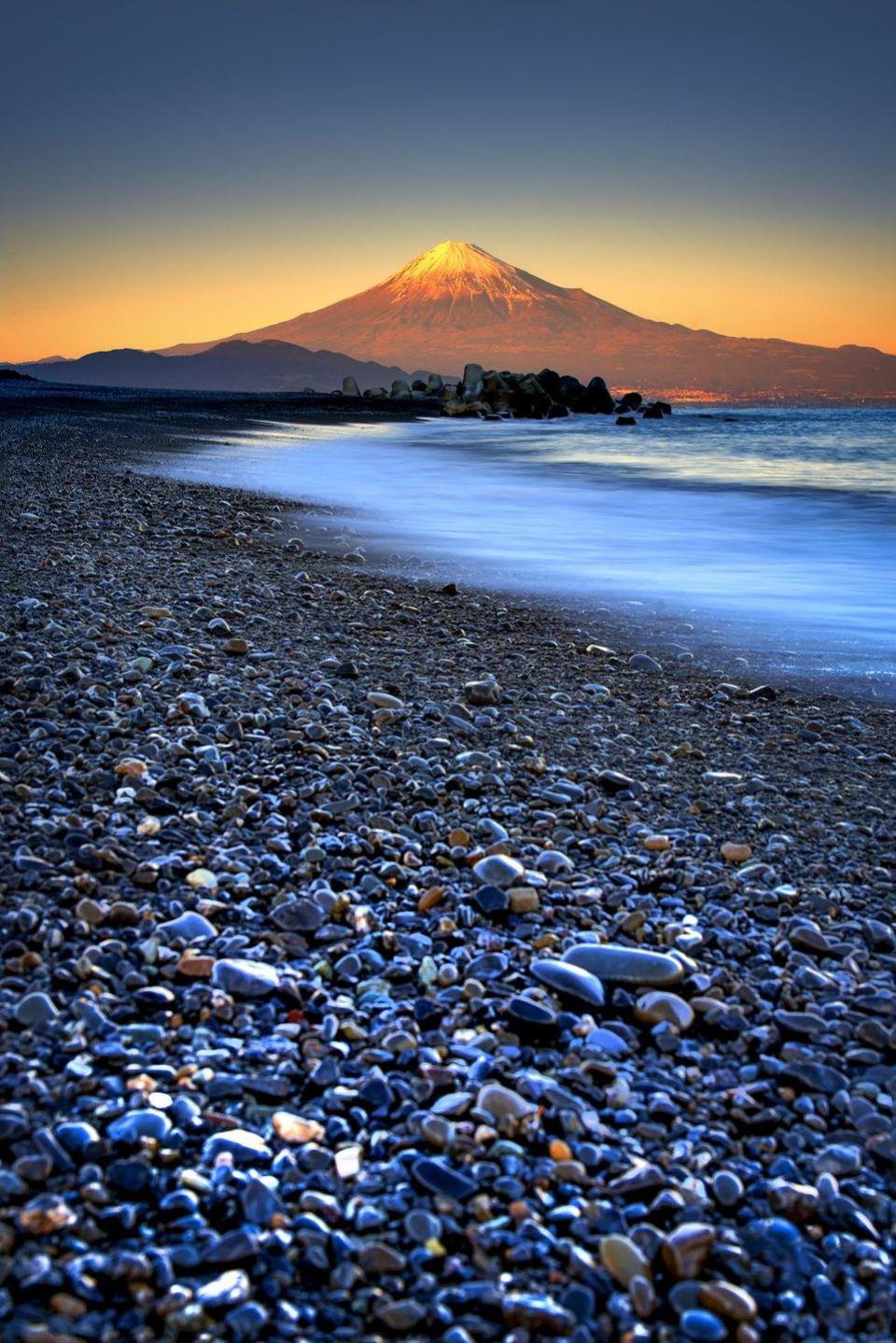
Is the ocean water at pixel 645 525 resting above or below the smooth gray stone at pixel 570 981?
above

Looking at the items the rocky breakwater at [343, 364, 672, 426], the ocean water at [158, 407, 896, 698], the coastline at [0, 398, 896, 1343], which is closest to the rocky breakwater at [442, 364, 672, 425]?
the rocky breakwater at [343, 364, 672, 426]

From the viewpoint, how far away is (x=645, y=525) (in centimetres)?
1310

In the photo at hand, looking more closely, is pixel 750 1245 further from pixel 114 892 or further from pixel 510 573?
pixel 510 573

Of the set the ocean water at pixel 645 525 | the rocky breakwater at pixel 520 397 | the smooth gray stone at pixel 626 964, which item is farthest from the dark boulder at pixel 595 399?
the smooth gray stone at pixel 626 964

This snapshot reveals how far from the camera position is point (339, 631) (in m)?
5.47

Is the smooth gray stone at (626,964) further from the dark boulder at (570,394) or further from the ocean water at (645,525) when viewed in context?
the dark boulder at (570,394)

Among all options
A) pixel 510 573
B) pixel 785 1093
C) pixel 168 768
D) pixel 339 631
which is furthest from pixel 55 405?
pixel 785 1093

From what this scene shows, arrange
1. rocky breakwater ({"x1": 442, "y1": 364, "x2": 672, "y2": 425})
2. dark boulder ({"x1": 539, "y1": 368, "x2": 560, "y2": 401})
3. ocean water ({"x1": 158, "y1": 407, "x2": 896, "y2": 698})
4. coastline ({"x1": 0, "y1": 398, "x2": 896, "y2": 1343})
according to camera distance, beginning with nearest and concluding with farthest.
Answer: coastline ({"x1": 0, "y1": 398, "x2": 896, "y2": 1343}), ocean water ({"x1": 158, "y1": 407, "x2": 896, "y2": 698}), rocky breakwater ({"x1": 442, "y1": 364, "x2": 672, "y2": 425}), dark boulder ({"x1": 539, "y1": 368, "x2": 560, "y2": 401})

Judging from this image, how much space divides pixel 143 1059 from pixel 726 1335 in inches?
45.1

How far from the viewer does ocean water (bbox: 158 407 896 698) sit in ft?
22.5

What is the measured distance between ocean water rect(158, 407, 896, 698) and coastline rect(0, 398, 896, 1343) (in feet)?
7.23

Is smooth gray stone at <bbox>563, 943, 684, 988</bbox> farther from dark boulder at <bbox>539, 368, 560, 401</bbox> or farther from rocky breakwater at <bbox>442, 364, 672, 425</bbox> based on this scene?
dark boulder at <bbox>539, 368, 560, 401</bbox>

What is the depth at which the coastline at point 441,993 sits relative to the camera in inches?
63.0

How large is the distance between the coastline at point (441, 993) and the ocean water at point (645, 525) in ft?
7.23
